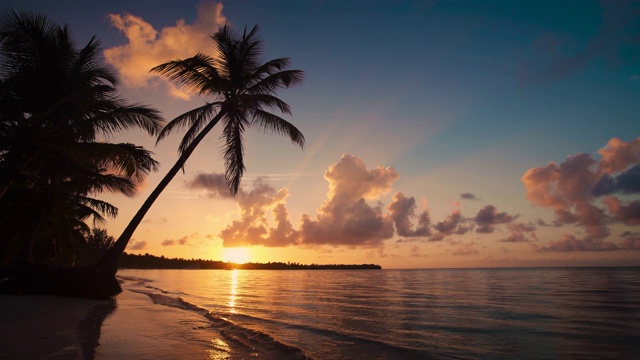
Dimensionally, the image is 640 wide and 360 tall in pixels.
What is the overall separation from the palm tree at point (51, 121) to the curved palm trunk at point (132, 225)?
3.82ft

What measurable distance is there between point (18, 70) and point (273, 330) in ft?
43.2

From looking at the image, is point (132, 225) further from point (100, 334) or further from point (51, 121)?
point (100, 334)

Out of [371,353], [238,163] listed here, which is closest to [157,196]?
[238,163]

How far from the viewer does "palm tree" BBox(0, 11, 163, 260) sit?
11.8 m

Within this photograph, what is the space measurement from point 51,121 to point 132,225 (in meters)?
4.82

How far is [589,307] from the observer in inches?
633

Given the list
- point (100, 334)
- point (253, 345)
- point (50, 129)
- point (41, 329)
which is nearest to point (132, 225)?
point (50, 129)

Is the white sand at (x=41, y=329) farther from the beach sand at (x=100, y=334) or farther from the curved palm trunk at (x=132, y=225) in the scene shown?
the curved palm trunk at (x=132, y=225)

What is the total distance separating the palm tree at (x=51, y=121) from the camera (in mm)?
11812

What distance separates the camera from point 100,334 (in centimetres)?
762

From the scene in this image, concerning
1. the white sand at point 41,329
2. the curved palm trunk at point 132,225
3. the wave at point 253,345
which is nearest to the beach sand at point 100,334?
the white sand at point 41,329

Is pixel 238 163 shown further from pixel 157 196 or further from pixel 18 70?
pixel 18 70

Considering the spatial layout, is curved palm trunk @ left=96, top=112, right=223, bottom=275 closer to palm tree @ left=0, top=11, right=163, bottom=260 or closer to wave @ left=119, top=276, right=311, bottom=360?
palm tree @ left=0, top=11, right=163, bottom=260

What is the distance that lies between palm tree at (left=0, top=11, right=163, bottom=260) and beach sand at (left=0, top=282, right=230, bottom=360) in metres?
4.50
